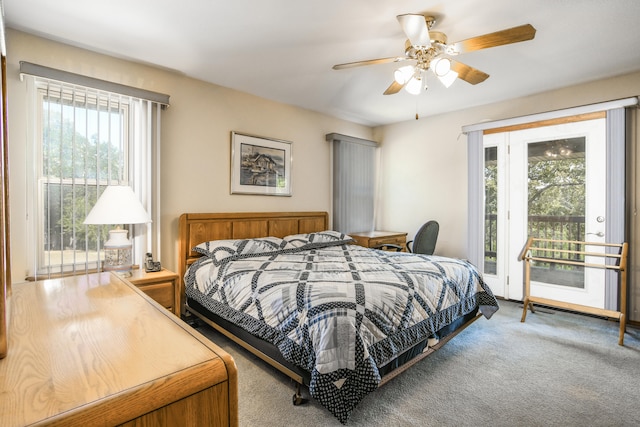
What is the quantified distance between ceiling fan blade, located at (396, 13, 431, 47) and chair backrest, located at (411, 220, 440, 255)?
2.13m

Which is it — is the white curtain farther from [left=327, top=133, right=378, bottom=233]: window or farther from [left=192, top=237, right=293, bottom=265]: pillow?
[left=192, top=237, right=293, bottom=265]: pillow

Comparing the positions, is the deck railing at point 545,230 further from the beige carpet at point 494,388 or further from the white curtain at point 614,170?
the beige carpet at point 494,388

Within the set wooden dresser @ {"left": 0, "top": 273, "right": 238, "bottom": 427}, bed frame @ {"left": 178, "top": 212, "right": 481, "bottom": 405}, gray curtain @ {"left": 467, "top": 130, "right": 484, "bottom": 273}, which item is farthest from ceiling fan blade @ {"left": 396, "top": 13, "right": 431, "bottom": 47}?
gray curtain @ {"left": 467, "top": 130, "right": 484, "bottom": 273}

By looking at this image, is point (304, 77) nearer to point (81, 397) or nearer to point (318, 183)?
point (318, 183)

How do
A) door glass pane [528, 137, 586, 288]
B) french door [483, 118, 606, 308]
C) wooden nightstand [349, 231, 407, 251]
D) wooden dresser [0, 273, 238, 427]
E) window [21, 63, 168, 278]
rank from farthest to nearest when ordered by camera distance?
wooden nightstand [349, 231, 407, 251]
door glass pane [528, 137, 586, 288]
french door [483, 118, 606, 308]
window [21, 63, 168, 278]
wooden dresser [0, 273, 238, 427]

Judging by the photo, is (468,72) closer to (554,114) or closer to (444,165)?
(554,114)

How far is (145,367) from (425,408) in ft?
5.95

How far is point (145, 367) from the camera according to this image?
64 cm

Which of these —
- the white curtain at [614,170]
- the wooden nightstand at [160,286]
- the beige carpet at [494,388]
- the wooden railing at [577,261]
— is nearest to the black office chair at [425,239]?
the wooden railing at [577,261]

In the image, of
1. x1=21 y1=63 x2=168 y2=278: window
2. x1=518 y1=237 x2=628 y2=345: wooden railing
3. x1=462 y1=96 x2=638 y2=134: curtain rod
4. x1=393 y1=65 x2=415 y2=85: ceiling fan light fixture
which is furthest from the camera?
x1=462 y1=96 x2=638 y2=134: curtain rod

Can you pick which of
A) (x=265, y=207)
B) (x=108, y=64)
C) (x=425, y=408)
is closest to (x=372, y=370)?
(x=425, y=408)

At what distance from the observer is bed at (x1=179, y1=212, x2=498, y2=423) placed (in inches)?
66.9

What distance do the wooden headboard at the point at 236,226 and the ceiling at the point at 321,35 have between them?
1.46 metres

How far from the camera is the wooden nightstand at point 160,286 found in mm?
A: 2521
